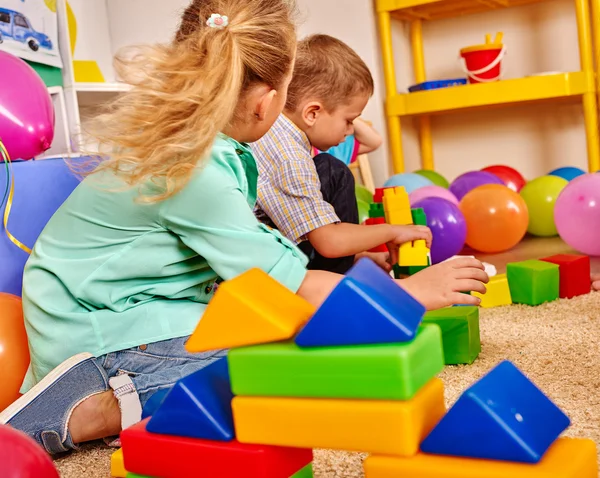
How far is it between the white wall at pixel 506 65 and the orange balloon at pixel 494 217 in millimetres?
881

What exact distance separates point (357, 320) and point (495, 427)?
12 cm

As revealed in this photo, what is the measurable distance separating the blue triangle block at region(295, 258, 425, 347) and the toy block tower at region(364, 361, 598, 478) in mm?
67

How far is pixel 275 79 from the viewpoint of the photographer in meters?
0.92

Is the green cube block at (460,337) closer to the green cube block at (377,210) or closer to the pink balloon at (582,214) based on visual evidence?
the green cube block at (377,210)

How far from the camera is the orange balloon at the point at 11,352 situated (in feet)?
3.13

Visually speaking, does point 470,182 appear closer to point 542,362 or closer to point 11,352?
point 542,362

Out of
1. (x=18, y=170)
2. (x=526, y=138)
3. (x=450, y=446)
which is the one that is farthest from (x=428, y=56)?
(x=450, y=446)

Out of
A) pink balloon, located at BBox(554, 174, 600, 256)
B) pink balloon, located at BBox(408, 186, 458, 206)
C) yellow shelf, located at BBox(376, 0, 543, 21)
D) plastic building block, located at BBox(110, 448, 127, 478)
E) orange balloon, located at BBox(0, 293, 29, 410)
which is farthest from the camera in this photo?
yellow shelf, located at BBox(376, 0, 543, 21)

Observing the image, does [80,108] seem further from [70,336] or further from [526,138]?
[70,336]

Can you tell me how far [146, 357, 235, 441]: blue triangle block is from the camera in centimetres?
59

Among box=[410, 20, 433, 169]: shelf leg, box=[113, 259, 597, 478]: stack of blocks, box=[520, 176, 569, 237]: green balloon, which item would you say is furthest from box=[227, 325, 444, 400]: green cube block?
box=[410, 20, 433, 169]: shelf leg

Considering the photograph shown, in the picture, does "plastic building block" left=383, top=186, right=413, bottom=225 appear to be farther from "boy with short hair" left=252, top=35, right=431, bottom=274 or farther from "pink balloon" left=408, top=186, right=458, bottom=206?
"pink balloon" left=408, top=186, right=458, bottom=206

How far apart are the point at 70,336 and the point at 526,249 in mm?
1484

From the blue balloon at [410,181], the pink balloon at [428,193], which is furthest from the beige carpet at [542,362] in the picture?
the blue balloon at [410,181]
